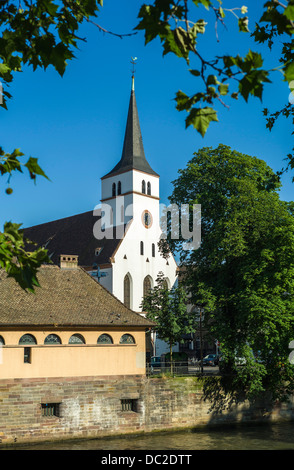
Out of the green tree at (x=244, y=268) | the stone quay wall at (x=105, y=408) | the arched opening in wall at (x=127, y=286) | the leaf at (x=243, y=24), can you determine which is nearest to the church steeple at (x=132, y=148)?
the arched opening in wall at (x=127, y=286)

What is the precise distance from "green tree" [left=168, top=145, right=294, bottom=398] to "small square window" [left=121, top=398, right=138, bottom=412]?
5.67m

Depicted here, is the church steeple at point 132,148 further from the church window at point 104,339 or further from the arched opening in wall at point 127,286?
the church window at point 104,339

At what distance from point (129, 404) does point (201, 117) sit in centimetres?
2879

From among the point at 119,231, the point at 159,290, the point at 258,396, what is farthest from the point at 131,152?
the point at 258,396

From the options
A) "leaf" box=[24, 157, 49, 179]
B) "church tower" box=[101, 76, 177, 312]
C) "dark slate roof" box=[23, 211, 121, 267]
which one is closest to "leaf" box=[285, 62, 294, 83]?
"leaf" box=[24, 157, 49, 179]

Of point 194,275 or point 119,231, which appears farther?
point 119,231

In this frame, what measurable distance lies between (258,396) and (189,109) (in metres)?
33.0

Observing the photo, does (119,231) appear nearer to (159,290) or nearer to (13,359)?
(159,290)

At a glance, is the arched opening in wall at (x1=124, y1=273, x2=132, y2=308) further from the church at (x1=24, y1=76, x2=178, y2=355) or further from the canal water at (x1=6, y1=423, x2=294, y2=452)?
the canal water at (x1=6, y1=423, x2=294, y2=452)

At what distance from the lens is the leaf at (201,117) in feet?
13.9

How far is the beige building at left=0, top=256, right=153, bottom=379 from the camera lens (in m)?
28.8

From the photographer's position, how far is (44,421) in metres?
28.1
